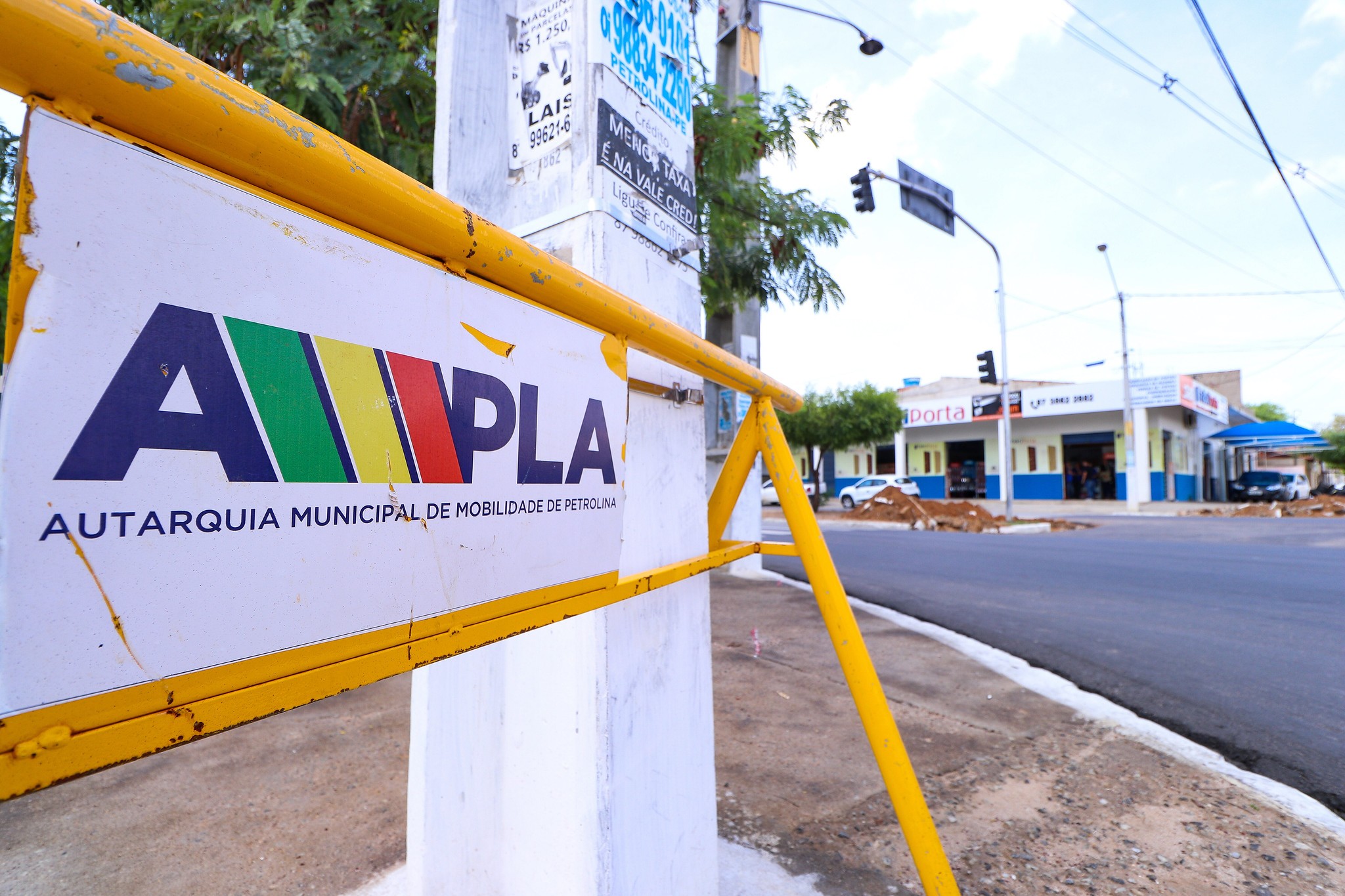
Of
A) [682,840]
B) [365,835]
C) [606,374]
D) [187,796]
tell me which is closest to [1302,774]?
[682,840]

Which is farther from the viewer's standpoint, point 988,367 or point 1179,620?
point 988,367

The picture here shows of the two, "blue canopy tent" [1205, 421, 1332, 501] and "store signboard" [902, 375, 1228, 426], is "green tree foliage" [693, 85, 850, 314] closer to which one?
"store signboard" [902, 375, 1228, 426]

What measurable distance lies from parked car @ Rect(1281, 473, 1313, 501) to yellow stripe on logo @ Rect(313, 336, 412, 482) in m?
34.2

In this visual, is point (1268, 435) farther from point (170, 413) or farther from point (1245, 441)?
point (170, 413)

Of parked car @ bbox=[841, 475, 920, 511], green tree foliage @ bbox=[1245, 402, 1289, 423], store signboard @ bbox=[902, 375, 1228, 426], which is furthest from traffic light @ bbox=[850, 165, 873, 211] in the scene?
green tree foliage @ bbox=[1245, 402, 1289, 423]

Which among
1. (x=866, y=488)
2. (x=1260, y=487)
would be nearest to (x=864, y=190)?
(x=866, y=488)

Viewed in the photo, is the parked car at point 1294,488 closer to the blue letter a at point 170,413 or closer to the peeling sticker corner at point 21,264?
the blue letter a at point 170,413

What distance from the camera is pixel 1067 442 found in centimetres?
2897

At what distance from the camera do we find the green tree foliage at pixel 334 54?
3.52m

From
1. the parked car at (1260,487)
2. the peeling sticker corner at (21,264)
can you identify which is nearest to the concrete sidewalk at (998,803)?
the peeling sticker corner at (21,264)

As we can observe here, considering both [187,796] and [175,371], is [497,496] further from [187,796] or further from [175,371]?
[187,796]

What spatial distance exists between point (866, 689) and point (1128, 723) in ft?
8.86

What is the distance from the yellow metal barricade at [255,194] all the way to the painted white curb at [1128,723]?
9.64 feet

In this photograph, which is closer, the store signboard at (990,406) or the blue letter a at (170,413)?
the blue letter a at (170,413)
